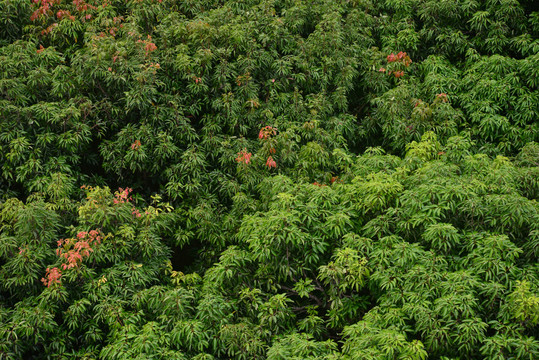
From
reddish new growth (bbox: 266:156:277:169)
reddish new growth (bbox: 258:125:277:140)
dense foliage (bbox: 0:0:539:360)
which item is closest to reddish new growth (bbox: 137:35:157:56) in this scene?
dense foliage (bbox: 0:0:539:360)

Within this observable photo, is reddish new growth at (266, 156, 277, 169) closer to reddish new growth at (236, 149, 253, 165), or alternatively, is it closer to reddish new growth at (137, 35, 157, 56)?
reddish new growth at (236, 149, 253, 165)

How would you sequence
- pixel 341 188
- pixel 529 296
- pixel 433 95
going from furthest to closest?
pixel 433 95
pixel 341 188
pixel 529 296

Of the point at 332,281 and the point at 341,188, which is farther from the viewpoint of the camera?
the point at 341,188

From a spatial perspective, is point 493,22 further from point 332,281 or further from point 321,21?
point 332,281

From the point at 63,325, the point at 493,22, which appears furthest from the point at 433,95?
the point at 63,325

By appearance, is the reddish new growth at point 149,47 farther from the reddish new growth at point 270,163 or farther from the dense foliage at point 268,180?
the reddish new growth at point 270,163

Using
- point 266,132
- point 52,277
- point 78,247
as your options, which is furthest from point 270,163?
point 52,277

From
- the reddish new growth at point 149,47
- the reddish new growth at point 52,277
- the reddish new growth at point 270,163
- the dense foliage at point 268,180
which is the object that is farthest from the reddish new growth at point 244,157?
the reddish new growth at point 52,277
